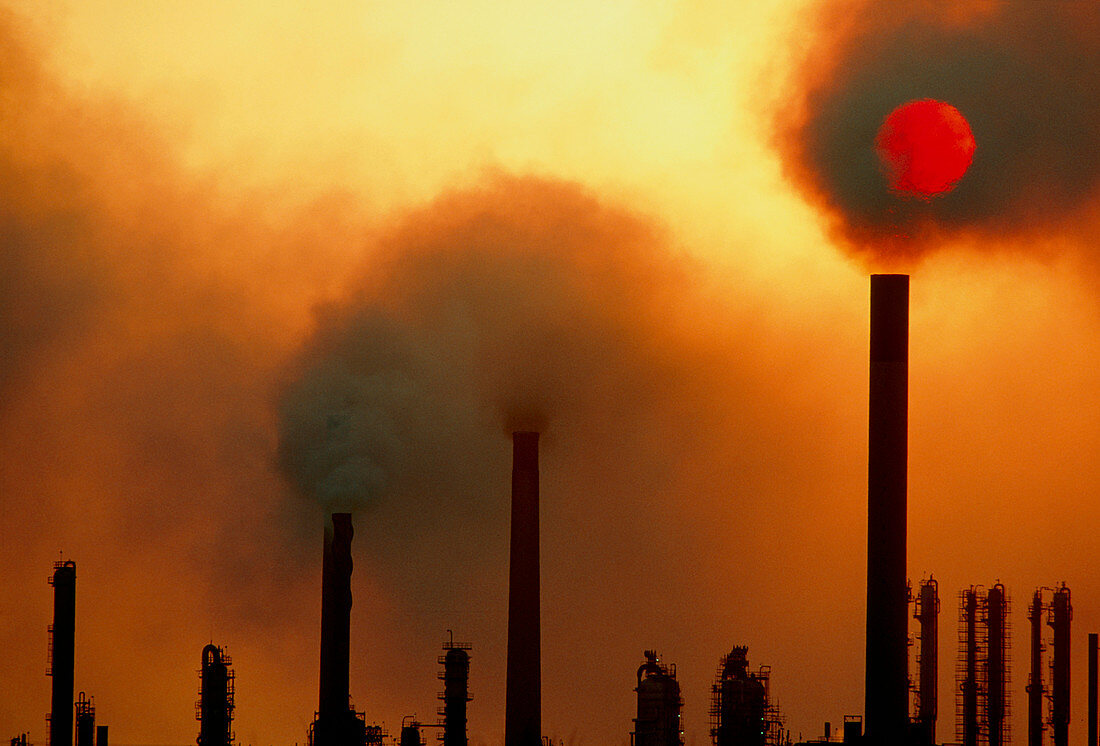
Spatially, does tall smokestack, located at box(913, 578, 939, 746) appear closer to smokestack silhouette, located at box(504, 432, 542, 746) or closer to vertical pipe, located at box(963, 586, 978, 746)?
vertical pipe, located at box(963, 586, 978, 746)

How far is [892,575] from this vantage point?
3694 cm

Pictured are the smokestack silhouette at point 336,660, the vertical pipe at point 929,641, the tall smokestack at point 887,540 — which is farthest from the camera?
the vertical pipe at point 929,641

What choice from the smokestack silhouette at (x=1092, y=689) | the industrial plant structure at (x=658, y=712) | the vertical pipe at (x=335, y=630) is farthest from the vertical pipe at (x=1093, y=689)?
the vertical pipe at (x=335, y=630)

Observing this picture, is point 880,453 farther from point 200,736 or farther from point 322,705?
point 200,736

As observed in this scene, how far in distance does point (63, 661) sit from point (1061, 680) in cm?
2216

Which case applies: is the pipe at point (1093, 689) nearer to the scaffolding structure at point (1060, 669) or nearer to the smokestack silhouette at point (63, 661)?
the scaffolding structure at point (1060, 669)

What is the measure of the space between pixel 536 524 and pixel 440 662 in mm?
4871

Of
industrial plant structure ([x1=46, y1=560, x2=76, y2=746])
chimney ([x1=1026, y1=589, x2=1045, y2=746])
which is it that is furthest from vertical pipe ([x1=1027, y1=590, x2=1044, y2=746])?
industrial plant structure ([x1=46, y1=560, x2=76, y2=746])

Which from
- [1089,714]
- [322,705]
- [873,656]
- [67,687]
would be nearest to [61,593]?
[67,687]

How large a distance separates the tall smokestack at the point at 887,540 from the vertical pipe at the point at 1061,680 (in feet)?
48.9

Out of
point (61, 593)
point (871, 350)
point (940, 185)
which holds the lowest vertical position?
point (61, 593)

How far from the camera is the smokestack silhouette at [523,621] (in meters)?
46.8

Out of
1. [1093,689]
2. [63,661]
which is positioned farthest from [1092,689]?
[63,661]

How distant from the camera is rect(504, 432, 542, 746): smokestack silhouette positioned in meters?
46.8
